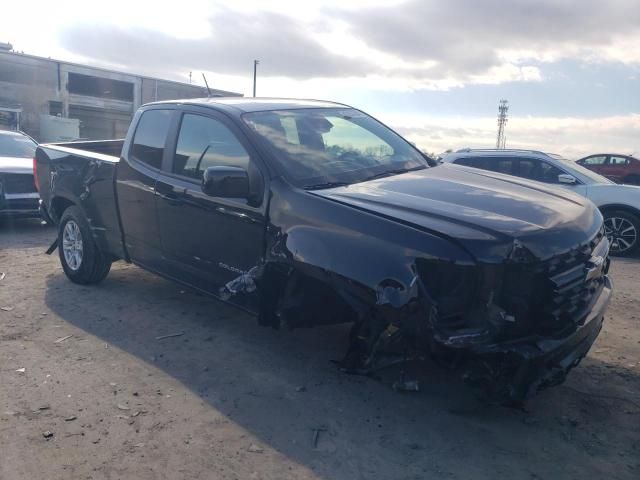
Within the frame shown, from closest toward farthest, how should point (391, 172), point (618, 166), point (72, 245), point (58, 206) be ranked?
1. point (391, 172)
2. point (72, 245)
3. point (58, 206)
4. point (618, 166)

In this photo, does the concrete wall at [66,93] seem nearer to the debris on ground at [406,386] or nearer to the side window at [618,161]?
the side window at [618,161]

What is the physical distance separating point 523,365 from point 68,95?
42592mm

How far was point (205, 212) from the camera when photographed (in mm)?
4504

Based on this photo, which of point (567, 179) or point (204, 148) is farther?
point (567, 179)

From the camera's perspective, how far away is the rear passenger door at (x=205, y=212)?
418 cm

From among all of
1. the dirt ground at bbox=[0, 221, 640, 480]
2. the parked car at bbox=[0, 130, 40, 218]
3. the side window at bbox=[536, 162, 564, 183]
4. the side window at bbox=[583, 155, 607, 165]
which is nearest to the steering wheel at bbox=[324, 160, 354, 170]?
the dirt ground at bbox=[0, 221, 640, 480]

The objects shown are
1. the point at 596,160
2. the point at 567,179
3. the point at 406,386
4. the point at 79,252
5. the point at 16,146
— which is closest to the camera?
the point at 406,386

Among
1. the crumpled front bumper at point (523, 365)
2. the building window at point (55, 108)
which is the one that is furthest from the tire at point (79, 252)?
the building window at point (55, 108)

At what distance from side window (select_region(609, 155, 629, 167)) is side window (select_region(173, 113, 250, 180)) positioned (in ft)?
57.0

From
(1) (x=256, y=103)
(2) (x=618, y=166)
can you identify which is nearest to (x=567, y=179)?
(1) (x=256, y=103)

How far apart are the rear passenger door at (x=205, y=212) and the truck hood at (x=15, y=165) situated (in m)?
5.67

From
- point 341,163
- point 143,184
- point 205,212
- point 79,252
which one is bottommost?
point 79,252

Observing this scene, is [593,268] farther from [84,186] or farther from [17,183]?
[17,183]

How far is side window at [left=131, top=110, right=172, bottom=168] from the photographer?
5148 mm
